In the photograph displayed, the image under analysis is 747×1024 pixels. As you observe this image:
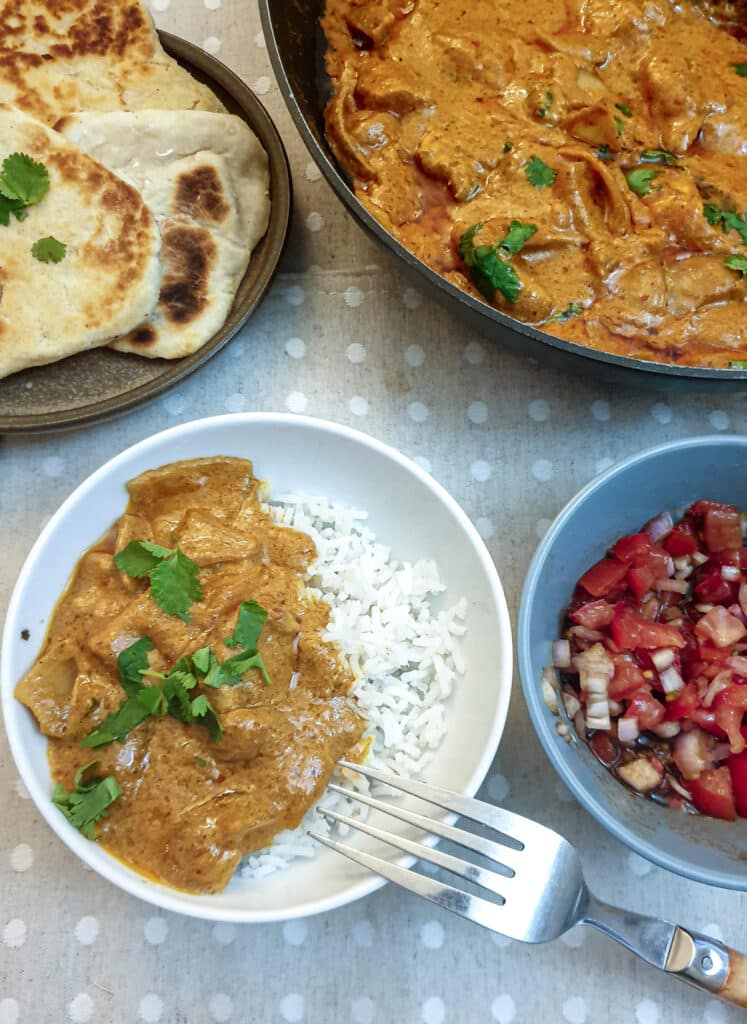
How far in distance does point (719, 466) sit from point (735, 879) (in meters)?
0.98

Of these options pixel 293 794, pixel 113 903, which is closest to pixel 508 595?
pixel 293 794

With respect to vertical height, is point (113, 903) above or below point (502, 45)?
below

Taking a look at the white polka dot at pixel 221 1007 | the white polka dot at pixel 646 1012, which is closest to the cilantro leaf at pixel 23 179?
the white polka dot at pixel 221 1007

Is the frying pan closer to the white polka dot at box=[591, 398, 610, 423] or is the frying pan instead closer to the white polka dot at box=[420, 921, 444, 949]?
the white polka dot at box=[591, 398, 610, 423]

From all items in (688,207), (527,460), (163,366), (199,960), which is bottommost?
(199,960)

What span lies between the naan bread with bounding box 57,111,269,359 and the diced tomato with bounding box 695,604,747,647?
1465 mm

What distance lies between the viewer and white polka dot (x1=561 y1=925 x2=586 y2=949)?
224cm

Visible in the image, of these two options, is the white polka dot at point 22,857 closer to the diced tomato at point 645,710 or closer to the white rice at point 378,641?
the white rice at point 378,641

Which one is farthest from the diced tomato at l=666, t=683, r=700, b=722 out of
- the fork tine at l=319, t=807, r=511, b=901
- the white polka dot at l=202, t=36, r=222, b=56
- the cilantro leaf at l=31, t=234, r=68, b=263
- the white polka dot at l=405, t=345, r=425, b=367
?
the white polka dot at l=202, t=36, r=222, b=56

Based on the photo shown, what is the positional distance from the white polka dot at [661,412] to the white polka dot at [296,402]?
1021 mm

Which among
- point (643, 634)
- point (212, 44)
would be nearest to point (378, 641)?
point (643, 634)

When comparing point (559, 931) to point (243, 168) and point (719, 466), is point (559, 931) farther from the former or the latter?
point (243, 168)

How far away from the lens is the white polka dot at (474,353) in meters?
2.53

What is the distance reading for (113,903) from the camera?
2248 millimetres
